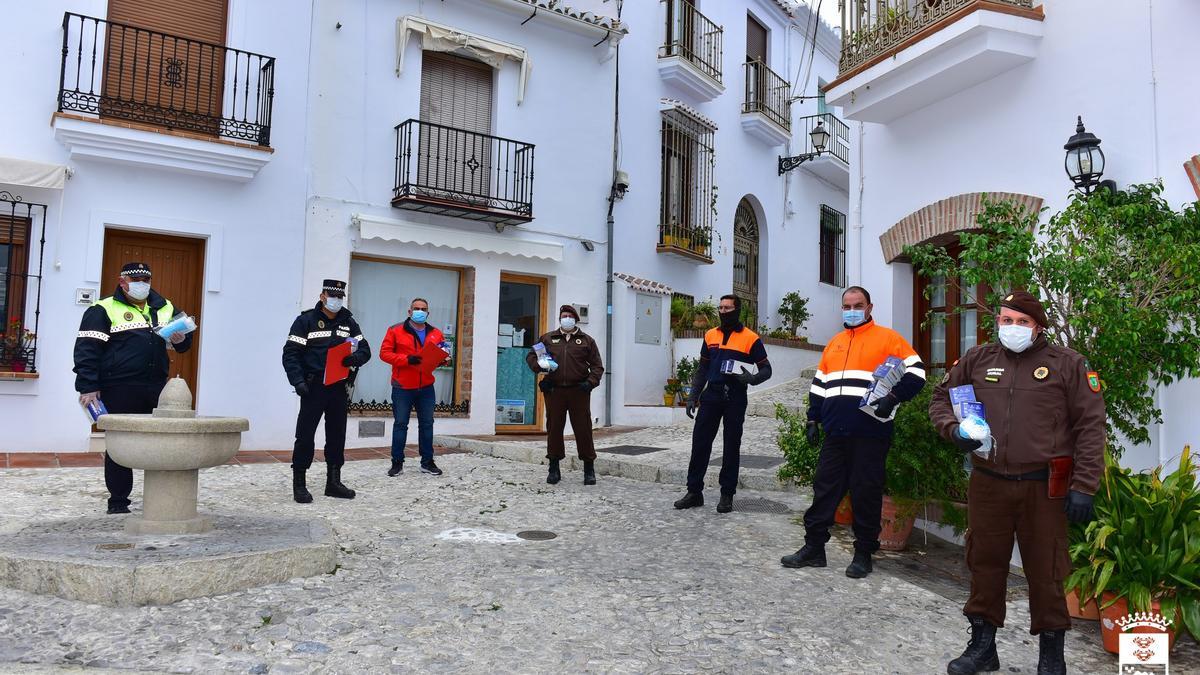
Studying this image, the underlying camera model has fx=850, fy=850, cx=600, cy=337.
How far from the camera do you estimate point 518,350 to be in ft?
43.3

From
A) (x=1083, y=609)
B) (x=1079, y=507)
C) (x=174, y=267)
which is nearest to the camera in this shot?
(x=1079, y=507)

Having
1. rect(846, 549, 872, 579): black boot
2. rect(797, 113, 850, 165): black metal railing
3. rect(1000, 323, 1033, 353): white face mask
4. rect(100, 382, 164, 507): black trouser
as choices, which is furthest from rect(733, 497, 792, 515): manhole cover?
rect(797, 113, 850, 165): black metal railing

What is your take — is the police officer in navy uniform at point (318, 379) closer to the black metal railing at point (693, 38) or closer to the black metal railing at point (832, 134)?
the black metal railing at point (693, 38)

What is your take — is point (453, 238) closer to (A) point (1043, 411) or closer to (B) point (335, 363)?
(B) point (335, 363)

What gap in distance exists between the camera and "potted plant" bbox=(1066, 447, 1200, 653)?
4098mm

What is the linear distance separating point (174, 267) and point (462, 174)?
13.3ft

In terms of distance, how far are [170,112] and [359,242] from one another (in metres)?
2.68

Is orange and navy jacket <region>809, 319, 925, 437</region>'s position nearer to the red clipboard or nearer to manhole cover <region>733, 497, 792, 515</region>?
manhole cover <region>733, 497, 792, 515</region>

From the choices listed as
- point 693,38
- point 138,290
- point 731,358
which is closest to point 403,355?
point 138,290

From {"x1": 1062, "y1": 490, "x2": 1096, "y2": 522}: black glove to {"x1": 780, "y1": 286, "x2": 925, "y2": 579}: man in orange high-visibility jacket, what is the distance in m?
1.70

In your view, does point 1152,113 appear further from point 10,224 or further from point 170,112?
point 10,224

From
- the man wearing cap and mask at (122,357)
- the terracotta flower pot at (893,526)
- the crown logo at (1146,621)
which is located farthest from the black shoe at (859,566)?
the man wearing cap and mask at (122,357)

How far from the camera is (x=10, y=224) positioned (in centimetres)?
933

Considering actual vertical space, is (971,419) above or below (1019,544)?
above
